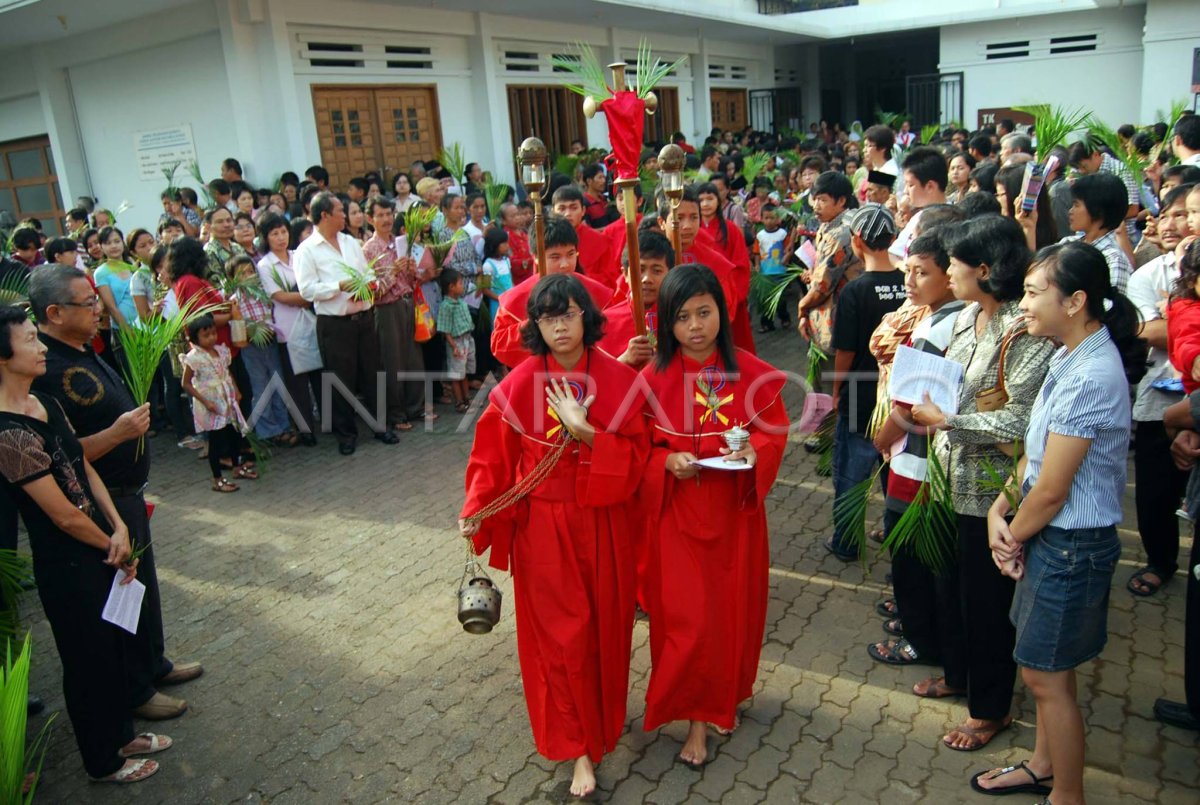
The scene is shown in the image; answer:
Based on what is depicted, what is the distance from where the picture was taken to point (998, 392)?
2.84 meters

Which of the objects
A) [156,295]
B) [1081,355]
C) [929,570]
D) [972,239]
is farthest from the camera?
[156,295]

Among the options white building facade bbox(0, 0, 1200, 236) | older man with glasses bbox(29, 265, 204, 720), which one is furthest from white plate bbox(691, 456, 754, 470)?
white building facade bbox(0, 0, 1200, 236)

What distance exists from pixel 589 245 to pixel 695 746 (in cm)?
352

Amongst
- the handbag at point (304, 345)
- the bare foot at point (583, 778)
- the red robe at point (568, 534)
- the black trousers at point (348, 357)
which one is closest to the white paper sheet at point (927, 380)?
the red robe at point (568, 534)

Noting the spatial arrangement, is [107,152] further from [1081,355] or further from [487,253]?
[1081,355]

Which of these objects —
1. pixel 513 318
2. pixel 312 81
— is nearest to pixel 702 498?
pixel 513 318

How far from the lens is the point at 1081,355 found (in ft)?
7.98

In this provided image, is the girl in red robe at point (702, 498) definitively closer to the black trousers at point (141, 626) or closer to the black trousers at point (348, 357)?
the black trousers at point (141, 626)

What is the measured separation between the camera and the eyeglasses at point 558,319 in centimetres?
299

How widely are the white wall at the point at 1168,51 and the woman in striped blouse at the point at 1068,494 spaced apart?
20.1 m

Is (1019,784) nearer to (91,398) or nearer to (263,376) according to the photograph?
(91,398)

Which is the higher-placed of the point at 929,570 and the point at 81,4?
the point at 81,4

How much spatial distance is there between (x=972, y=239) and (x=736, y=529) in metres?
1.29

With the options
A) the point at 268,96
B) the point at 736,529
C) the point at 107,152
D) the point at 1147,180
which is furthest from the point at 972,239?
the point at 107,152
